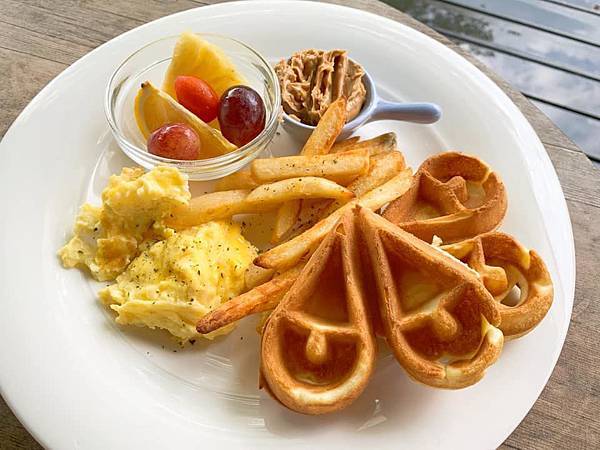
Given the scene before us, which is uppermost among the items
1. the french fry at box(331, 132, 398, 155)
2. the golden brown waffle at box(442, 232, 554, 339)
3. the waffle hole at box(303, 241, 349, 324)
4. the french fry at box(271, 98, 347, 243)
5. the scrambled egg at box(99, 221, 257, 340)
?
the french fry at box(271, 98, 347, 243)

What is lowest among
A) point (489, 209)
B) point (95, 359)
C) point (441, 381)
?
point (95, 359)

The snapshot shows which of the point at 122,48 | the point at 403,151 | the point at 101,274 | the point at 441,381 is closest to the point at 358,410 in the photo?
the point at 441,381

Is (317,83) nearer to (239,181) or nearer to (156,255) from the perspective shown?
(239,181)

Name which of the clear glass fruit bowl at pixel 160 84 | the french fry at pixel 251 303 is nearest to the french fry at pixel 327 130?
the clear glass fruit bowl at pixel 160 84

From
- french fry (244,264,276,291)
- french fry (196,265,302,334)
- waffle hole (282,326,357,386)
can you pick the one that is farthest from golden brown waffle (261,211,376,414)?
french fry (244,264,276,291)

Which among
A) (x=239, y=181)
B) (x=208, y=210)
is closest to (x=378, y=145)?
(x=239, y=181)

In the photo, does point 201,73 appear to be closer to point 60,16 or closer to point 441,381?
point 60,16

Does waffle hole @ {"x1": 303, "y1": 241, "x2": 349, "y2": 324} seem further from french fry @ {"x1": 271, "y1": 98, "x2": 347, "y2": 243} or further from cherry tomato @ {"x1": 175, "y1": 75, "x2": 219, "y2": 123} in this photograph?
cherry tomato @ {"x1": 175, "y1": 75, "x2": 219, "y2": 123}
